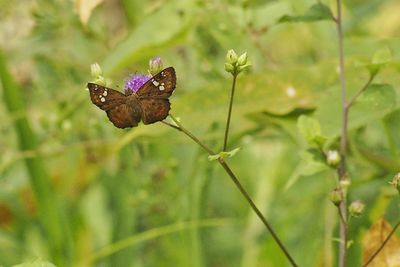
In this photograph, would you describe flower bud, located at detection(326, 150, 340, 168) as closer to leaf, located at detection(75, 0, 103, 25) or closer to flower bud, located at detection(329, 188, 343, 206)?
flower bud, located at detection(329, 188, 343, 206)

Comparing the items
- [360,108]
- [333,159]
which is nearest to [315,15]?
[360,108]

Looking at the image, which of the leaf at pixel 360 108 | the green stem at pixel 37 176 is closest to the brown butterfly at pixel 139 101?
the leaf at pixel 360 108

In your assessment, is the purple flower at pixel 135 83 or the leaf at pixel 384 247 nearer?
the purple flower at pixel 135 83

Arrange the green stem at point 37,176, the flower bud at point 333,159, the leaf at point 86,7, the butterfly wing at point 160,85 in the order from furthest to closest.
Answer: the green stem at point 37,176 < the leaf at point 86,7 < the flower bud at point 333,159 < the butterfly wing at point 160,85

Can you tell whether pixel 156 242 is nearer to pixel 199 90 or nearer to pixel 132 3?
pixel 132 3

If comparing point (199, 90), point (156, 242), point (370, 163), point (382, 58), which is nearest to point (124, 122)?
point (382, 58)

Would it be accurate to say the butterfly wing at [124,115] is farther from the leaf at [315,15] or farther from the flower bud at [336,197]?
the leaf at [315,15]
